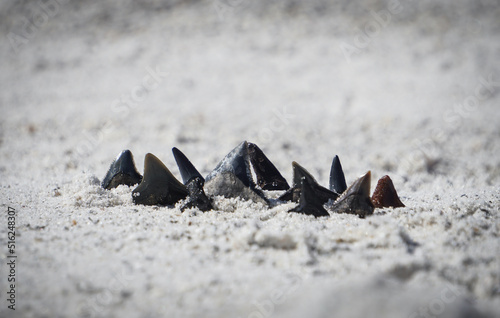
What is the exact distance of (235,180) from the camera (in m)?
2.75

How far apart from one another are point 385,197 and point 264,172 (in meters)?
0.94

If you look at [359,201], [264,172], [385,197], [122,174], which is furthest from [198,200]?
[385,197]

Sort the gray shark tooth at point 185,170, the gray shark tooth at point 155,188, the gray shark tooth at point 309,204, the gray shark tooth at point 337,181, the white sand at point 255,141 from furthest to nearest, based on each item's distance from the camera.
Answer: the gray shark tooth at point 337,181 → the gray shark tooth at point 185,170 → the gray shark tooth at point 155,188 → the gray shark tooth at point 309,204 → the white sand at point 255,141

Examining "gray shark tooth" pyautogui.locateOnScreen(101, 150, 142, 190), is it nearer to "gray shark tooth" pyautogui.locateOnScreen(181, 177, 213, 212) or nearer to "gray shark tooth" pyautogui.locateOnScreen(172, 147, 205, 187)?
"gray shark tooth" pyautogui.locateOnScreen(172, 147, 205, 187)

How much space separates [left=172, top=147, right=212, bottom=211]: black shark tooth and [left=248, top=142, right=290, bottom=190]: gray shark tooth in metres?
0.46

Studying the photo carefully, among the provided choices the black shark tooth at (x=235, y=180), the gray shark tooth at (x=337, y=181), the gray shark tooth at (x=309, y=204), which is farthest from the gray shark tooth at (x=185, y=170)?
the gray shark tooth at (x=337, y=181)

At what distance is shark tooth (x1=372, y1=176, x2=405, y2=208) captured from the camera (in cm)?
270

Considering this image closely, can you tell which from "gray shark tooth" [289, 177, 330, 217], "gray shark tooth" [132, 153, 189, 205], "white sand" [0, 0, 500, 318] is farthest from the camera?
"gray shark tooth" [132, 153, 189, 205]

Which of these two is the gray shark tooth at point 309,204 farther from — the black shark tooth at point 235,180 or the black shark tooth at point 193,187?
the black shark tooth at point 193,187

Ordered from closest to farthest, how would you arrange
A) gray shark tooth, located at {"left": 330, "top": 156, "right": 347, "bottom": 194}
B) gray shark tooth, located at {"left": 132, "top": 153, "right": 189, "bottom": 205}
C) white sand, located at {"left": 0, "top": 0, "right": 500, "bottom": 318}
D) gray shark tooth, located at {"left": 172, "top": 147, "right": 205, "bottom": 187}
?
white sand, located at {"left": 0, "top": 0, "right": 500, "bottom": 318}, gray shark tooth, located at {"left": 132, "top": 153, "right": 189, "bottom": 205}, gray shark tooth, located at {"left": 172, "top": 147, "right": 205, "bottom": 187}, gray shark tooth, located at {"left": 330, "top": 156, "right": 347, "bottom": 194}

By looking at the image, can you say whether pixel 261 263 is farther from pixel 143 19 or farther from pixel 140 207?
pixel 143 19

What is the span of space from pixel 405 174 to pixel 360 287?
354 cm

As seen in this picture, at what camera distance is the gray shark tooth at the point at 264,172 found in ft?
9.96

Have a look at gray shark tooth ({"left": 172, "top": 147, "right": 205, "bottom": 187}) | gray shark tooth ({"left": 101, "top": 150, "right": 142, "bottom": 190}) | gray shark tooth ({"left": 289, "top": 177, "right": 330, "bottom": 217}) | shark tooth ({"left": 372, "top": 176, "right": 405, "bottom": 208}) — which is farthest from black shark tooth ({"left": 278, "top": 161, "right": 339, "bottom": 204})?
gray shark tooth ({"left": 101, "top": 150, "right": 142, "bottom": 190})
